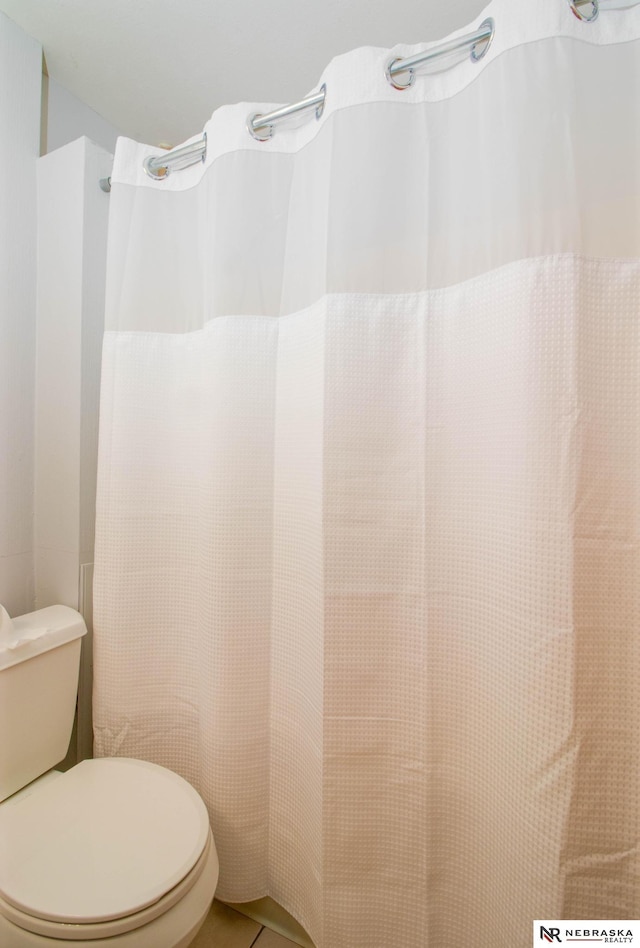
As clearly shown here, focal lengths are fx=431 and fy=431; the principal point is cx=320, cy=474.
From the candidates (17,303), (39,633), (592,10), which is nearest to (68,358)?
(17,303)

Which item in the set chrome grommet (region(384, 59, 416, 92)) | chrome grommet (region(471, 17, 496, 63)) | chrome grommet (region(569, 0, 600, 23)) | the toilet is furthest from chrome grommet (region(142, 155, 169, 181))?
the toilet

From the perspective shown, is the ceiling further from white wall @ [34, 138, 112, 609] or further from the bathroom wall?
white wall @ [34, 138, 112, 609]

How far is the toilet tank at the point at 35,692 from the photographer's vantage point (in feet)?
3.11

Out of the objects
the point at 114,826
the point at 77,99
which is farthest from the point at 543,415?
the point at 77,99

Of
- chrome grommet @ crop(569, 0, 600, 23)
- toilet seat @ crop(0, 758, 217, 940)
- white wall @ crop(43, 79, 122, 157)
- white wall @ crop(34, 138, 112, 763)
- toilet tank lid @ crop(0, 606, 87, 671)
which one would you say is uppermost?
white wall @ crop(43, 79, 122, 157)

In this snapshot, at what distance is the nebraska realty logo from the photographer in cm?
67

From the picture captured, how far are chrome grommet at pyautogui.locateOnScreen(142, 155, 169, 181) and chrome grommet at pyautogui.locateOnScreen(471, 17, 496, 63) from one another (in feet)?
2.49

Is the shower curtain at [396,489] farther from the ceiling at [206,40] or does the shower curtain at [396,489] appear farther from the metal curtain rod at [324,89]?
the ceiling at [206,40]

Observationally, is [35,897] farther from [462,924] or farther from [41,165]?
[41,165]

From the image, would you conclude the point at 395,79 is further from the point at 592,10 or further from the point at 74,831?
the point at 74,831

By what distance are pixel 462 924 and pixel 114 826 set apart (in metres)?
Answer: 0.70

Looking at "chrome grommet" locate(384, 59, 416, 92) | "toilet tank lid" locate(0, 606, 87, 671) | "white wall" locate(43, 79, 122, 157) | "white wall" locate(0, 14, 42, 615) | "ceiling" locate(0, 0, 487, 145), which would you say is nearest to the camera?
"chrome grommet" locate(384, 59, 416, 92)

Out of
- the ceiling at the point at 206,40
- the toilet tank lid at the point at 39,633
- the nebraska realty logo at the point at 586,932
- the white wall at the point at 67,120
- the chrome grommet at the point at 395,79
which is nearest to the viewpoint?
the nebraska realty logo at the point at 586,932

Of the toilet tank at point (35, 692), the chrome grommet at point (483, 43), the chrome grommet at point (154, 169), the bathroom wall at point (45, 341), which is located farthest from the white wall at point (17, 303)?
the chrome grommet at point (483, 43)
